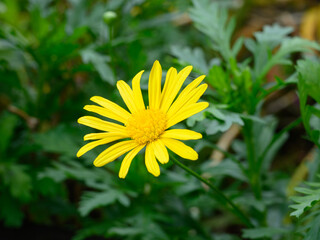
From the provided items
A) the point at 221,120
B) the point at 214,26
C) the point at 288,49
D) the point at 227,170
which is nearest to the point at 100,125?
the point at 221,120

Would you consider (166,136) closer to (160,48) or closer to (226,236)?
(226,236)

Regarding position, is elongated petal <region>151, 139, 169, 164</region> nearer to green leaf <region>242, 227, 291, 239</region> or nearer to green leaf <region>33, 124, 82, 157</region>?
green leaf <region>242, 227, 291, 239</region>

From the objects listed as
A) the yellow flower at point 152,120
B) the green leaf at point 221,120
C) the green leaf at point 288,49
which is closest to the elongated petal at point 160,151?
the yellow flower at point 152,120

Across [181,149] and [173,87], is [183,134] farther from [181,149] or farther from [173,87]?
[173,87]

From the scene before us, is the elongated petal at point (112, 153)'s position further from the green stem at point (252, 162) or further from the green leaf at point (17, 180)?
the green leaf at point (17, 180)

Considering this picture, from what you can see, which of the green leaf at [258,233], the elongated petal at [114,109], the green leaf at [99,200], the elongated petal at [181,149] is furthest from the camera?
the green leaf at [99,200]

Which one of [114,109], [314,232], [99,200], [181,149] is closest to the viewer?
[181,149]
